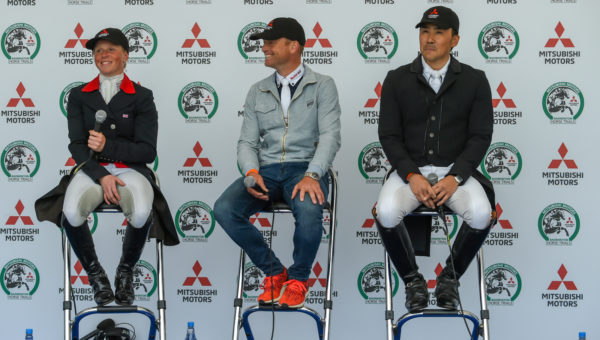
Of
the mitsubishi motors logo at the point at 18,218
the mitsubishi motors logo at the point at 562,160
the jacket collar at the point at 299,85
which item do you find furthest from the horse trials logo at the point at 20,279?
the mitsubishi motors logo at the point at 562,160

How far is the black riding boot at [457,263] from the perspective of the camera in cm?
320

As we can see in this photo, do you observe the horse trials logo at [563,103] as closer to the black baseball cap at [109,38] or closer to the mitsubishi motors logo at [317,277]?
the mitsubishi motors logo at [317,277]

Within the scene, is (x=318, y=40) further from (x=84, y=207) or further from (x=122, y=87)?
(x=84, y=207)

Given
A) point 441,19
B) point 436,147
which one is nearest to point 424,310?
point 436,147

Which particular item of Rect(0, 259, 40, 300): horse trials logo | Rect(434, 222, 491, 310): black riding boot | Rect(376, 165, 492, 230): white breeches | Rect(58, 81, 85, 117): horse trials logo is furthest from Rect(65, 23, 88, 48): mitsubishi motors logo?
Rect(434, 222, 491, 310): black riding boot

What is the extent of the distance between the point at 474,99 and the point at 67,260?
212 cm

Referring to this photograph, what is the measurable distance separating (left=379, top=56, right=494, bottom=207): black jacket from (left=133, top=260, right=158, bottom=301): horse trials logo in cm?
193

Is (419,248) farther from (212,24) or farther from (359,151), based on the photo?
(212,24)

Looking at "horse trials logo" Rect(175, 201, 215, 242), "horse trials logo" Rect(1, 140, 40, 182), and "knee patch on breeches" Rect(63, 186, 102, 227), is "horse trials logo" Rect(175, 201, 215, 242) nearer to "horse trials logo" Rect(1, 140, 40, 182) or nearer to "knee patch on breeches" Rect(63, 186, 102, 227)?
"horse trials logo" Rect(1, 140, 40, 182)

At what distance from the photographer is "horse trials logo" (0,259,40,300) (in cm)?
466

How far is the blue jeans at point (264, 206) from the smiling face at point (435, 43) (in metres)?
0.78

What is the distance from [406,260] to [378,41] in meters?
1.76

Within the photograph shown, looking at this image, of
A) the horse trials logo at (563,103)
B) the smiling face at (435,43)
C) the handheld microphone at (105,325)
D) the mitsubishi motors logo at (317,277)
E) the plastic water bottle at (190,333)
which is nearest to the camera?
the smiling face at (435,43)

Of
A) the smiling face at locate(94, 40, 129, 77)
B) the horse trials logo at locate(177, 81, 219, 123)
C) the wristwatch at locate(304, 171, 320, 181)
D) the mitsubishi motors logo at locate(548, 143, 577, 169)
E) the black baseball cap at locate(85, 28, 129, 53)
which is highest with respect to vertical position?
the black baseball cap at locate(85, 28, 129, 53)
